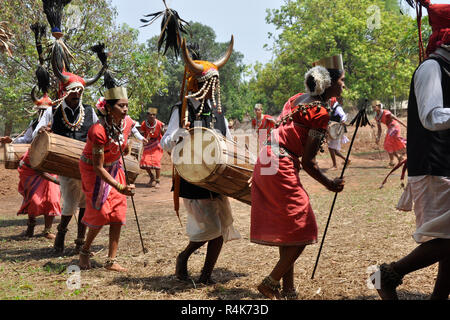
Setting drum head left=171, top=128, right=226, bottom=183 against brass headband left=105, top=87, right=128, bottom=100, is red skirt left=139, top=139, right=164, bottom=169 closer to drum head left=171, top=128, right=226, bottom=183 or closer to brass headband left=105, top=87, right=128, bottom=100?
brass headband left=105, top=87, right=128, bottom=100

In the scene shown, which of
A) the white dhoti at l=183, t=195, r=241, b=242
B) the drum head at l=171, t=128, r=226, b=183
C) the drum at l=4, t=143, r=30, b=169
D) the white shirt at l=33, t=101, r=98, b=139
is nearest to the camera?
the drum head at l=171, t=128, r=226, b=183

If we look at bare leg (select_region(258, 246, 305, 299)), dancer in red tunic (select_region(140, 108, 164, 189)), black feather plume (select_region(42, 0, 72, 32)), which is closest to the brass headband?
bare leg (select_region(258, 246, 305, 299))

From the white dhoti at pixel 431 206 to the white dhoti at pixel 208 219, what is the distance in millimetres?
1828

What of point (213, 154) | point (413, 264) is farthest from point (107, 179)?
point (413, 264)

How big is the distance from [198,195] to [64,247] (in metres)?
2.76

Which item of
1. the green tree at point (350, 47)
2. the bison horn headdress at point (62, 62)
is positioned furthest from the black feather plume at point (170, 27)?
the green tree at point (350, 47)

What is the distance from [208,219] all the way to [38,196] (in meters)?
3.71

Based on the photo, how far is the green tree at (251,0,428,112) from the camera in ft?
88.5

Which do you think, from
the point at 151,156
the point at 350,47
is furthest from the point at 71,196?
the point at 350,47

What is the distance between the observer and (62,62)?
6.38 m

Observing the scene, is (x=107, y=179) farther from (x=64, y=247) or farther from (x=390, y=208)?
(x=390, y=208)

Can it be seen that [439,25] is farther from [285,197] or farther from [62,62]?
[62,62]

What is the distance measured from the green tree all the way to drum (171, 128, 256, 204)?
906 inches

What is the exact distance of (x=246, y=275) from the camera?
175 inches
